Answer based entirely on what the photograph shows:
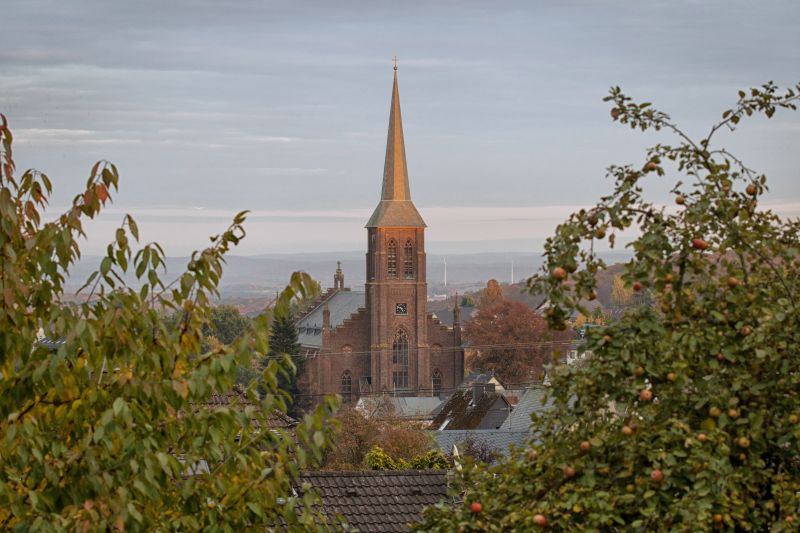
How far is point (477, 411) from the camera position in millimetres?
78062

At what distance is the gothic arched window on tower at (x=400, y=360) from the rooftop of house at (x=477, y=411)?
37.4m

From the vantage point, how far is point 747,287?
25.4ft

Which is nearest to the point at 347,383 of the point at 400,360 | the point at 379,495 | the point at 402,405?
the point at 400,360

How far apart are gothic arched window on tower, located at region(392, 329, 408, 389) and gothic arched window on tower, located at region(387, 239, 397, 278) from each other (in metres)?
5.29

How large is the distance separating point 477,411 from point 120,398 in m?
71.3

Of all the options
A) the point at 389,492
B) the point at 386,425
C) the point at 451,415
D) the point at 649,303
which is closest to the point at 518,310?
the point at 451,415

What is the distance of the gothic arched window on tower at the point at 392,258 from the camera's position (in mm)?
124250

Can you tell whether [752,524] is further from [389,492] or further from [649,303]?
[389,492]

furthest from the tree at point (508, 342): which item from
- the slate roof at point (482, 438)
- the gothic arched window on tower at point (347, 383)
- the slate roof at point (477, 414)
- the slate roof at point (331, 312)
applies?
the slate roof at point (482, 438)

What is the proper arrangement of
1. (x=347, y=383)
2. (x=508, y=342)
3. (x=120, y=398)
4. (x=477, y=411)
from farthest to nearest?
(x=508, y=342), (x=347, y=383), (x=477, y=411), (x=120, y=398)

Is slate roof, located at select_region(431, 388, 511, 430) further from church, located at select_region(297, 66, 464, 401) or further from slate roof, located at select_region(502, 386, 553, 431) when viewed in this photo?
church, located at select_region(297, 66, 464, 401)

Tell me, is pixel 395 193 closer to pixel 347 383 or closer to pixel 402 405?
pixel 347 383

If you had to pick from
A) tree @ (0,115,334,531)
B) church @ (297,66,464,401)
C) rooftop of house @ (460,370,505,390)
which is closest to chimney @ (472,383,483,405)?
rooftop of house @ (460,370,505,390)

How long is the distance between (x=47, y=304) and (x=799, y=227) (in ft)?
14.8
